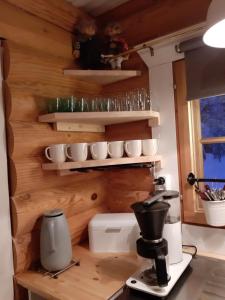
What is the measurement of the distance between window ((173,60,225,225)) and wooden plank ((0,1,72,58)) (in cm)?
65

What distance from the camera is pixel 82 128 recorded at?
143 cm

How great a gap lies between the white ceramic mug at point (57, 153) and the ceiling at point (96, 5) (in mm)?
885

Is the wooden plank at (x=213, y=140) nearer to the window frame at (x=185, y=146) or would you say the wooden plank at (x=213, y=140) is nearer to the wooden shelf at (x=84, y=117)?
the window frame at (x=185, y=146)

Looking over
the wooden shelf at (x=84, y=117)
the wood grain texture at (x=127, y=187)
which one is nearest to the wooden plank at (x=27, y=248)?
the wood grain texture at (x=127, y=187)

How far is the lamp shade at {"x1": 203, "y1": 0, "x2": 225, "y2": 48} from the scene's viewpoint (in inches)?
23.4

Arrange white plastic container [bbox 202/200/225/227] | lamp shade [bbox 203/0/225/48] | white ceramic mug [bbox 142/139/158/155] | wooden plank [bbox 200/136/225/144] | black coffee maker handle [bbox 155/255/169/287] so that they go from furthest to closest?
white ceramic mug [bbox 142/139/158/155] < wooden plank [bbox 200/136/225/144] < white plastic container [bbox 202/200/225/227] < black coffee maker handle [bbox 155/255/169/287] < lamp shade [bbox 203/0/225/48]

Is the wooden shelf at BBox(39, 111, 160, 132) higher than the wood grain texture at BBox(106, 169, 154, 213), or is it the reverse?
the wooden shelf at BBox(39, 111, 160, 132)

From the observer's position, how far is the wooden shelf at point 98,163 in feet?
3.70

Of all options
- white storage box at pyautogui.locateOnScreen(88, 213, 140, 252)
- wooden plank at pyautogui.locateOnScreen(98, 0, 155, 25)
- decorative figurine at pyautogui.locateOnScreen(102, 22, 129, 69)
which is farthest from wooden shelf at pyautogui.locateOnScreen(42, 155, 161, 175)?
wooden plank at pyautogui.locateOnScreen(98, 0, 155, 25)

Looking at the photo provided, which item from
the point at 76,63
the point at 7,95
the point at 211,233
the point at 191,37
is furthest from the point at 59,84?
the point at 211,233

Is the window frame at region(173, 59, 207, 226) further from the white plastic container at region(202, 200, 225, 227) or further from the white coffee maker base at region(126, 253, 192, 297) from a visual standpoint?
the white coffee maker base at region(126, 253, 192, 297)

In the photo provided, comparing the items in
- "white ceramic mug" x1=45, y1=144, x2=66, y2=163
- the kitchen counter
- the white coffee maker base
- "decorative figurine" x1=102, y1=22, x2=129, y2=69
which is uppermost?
"decorative figurine" x1=102, y1=22, x2=129, y2=69

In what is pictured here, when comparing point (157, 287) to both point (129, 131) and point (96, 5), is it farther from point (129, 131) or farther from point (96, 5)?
point (96, 5)

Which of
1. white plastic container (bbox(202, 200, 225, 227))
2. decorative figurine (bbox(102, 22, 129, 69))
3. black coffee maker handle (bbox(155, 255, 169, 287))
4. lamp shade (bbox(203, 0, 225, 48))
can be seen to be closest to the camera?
lamp shade (bbox(203, 0, 225, 48))
